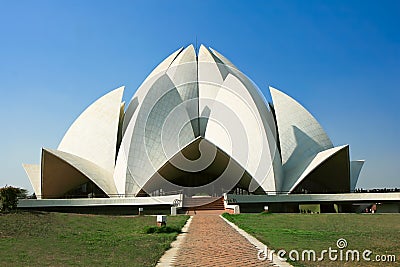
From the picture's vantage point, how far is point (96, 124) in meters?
31.9

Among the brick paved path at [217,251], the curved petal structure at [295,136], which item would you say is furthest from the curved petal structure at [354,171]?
the brick paved path at [217,251]

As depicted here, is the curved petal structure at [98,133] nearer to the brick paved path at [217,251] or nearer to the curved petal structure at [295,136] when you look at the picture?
the curved petal structure at [295,136]

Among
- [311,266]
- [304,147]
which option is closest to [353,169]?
[304,147]

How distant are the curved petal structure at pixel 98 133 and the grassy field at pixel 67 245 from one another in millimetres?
16278

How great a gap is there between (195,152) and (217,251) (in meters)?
22.2

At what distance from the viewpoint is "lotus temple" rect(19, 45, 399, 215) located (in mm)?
26672

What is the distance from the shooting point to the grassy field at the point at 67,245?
7.16 m

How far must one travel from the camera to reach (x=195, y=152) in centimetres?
3048

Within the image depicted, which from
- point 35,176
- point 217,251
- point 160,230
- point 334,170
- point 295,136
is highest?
point 295,136

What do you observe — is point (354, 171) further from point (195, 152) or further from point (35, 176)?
point (35, 176)

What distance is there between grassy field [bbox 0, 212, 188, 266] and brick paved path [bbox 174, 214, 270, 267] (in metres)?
0.49

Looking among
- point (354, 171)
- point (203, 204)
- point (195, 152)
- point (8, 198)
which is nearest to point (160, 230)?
→ point (8, 198)

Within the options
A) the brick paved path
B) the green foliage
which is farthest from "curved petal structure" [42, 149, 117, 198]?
the brick paved path

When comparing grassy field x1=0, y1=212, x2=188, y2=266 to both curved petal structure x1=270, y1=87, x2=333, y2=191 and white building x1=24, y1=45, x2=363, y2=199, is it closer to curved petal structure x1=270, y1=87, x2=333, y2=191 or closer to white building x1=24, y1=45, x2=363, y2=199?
white building x1=24, y1=45, x2=363, y2=199
